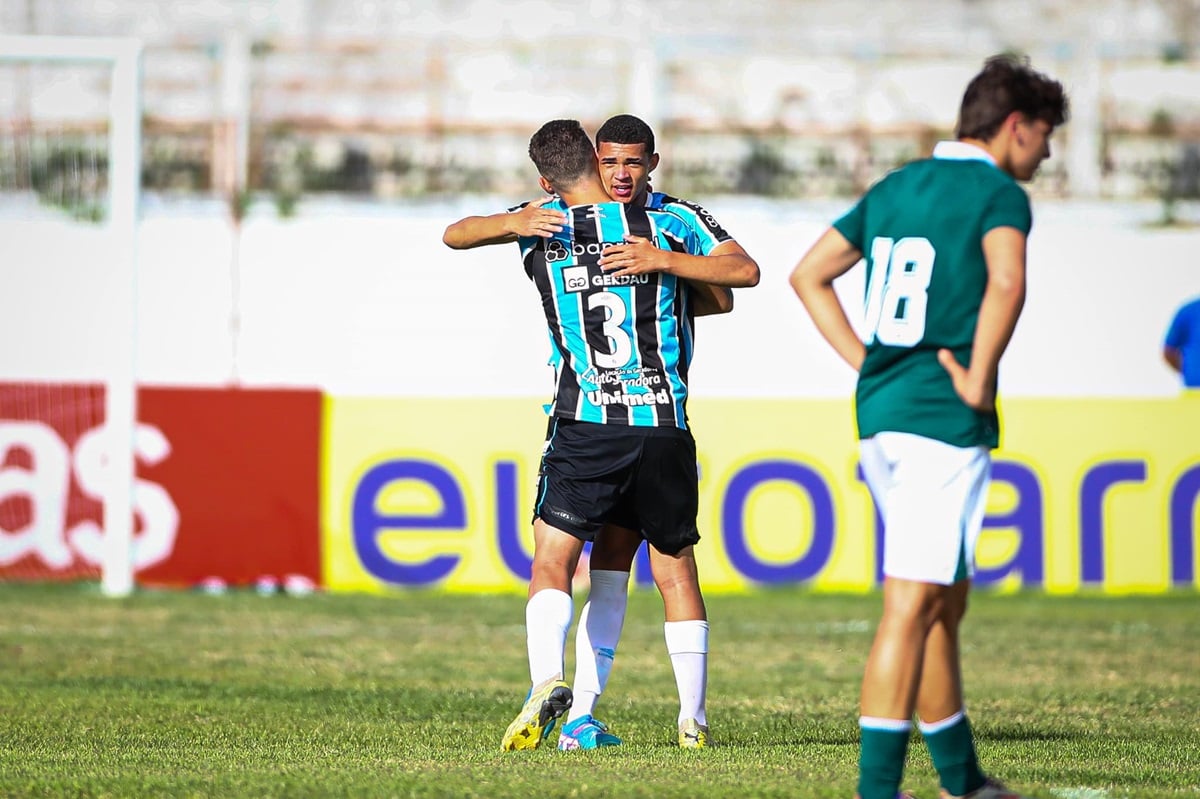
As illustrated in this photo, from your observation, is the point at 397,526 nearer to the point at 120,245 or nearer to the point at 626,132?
the point at 120,245

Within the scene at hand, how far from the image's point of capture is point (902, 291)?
15.3ft

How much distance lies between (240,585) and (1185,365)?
7543 mm

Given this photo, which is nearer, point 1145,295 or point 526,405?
point 526,405

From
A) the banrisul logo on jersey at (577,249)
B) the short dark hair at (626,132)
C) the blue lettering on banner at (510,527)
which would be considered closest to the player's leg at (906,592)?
the banrisul logo on jersey at (577,249)

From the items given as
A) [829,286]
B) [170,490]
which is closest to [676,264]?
[829,286]

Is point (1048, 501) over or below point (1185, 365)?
below

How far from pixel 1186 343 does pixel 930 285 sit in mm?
10403

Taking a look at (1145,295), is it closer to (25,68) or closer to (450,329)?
(450,329)

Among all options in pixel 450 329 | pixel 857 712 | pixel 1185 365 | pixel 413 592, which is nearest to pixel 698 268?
pixel 857 712

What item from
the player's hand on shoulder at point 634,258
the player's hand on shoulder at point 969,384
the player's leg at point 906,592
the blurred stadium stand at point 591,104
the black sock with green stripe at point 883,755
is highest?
the blurred stadium stand at point 591,104

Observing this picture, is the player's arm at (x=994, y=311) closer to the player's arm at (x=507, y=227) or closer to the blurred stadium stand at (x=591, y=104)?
the player's arm at (x=507, y=227)

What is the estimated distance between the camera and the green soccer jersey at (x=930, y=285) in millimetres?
4605

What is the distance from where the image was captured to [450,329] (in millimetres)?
19953

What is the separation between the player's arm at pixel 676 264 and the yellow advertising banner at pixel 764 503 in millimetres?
8204
